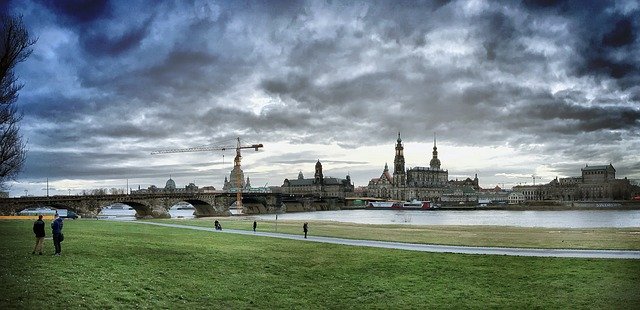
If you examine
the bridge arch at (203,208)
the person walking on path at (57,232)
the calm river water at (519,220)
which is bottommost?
the calm river water at (519,220)

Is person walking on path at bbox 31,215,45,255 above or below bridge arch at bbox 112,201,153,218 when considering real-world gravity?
above

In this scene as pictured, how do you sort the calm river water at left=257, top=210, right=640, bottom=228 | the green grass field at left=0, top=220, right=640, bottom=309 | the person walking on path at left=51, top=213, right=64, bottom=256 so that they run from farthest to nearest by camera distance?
the calm river water at left=257, top=210, right=640, bottom=228, the person walking on path at left=51, top=213, right=64, bottom=256, the green grass field at left=0, top=220, right=640, bottom=309

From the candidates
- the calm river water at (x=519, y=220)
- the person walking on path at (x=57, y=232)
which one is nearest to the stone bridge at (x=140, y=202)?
the calm river water at (x=519, y=220)

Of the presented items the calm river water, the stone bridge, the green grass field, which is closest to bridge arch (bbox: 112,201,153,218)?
the stone bridge

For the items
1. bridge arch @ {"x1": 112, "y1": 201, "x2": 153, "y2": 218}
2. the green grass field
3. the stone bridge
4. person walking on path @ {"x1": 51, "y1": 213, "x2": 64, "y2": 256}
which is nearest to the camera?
the green grass field

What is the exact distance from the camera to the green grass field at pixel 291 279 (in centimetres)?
1847

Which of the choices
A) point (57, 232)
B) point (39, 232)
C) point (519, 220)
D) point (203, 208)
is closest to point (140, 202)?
point (203, 208)

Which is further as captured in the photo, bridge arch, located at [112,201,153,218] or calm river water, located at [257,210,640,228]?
bridge arch, located at [112,201,153,218]

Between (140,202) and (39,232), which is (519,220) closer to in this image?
(140,202)

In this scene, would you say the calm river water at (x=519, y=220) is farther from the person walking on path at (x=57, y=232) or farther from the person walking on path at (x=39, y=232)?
the person walking on path at (x=39, y=232)

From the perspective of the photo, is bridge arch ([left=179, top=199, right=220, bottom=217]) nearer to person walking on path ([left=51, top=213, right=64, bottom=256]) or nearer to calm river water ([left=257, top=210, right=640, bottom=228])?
calm river water ([left=257, top=210, right=640, bottom=228])

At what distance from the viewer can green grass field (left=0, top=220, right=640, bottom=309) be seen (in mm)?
18469

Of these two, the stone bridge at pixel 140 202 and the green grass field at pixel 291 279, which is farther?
the stone bridge at pixel 140 202

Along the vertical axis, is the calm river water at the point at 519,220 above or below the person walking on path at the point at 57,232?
below
